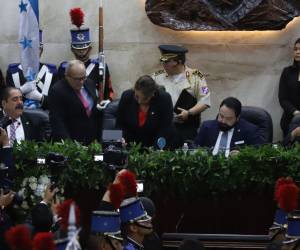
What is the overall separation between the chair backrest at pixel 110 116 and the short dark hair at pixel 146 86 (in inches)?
39.1

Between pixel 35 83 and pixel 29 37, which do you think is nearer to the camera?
pixel 35 83

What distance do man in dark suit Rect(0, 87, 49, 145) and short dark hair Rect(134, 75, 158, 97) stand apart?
3.90ft

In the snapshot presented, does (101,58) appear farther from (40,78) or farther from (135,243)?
(135,243)

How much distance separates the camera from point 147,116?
39.0 ft

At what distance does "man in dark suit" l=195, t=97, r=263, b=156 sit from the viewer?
1183 centimetres

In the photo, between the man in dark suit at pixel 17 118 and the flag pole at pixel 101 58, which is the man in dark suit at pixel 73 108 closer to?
the man in dark suit at pixel 17 118

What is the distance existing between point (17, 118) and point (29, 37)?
2.13 meters

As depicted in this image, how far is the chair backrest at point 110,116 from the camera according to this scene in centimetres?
1298

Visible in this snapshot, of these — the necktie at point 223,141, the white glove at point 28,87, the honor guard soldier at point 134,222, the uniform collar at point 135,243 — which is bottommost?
the white glove at point 28,87

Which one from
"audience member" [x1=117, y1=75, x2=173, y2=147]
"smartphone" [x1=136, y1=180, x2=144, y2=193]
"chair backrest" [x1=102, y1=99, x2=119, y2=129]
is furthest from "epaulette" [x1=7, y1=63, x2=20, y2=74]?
"smartphone" [x1=136, y1=180, x2=144, y2=193]

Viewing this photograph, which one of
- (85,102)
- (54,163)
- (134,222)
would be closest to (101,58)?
(85,102)

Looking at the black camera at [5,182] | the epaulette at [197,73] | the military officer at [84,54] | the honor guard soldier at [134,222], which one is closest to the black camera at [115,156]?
the black camera at [5,182]

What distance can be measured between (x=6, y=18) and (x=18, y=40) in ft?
1.20

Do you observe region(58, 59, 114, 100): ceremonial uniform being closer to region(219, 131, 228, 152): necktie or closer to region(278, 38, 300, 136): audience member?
region(278, 38, 300, 136): audience member
